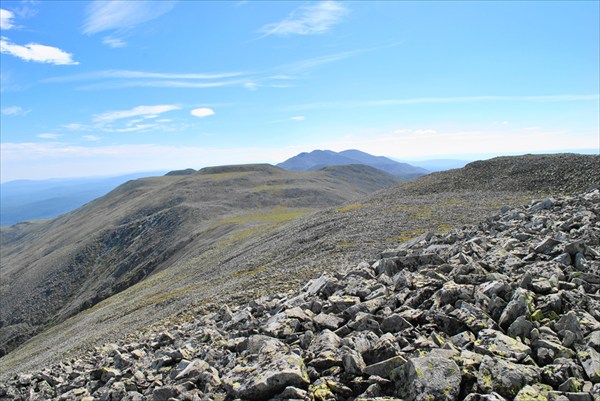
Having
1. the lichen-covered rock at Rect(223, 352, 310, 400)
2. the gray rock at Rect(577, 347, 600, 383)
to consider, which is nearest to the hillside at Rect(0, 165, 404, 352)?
the lichen-covered rock at Rect(223, 352, 310, 400)

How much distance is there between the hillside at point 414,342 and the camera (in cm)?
785

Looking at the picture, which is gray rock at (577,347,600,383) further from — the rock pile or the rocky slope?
the rocky slope

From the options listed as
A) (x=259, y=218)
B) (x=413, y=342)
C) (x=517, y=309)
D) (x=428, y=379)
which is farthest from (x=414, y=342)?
(x=259, y=218)

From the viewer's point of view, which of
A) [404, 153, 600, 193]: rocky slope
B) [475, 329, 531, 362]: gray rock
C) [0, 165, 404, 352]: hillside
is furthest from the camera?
[0, 165, 404, 352]: hillside

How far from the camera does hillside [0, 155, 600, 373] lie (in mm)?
30859

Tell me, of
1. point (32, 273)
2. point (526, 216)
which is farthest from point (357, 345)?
point (32, 273)

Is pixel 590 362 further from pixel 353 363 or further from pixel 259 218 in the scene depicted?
pixel 259 218

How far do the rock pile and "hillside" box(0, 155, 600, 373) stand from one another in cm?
1020

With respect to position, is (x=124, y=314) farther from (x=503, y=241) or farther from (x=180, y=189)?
(x=180, y=189)

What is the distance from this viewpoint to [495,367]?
25.6 ft

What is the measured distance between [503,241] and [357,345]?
10276 mm

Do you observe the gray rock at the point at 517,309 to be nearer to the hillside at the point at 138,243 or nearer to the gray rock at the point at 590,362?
the gray rock at the point at 590,362

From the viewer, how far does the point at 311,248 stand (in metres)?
39.2

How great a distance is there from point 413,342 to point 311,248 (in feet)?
98.0
